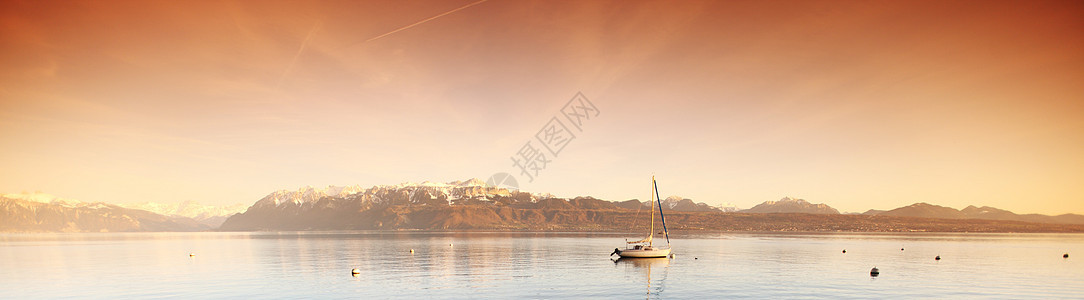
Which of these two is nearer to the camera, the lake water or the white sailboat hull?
the lake water

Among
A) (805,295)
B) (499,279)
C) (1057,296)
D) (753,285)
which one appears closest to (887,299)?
(805,295)

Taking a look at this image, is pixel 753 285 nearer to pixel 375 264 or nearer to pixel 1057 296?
pixel 1057 296

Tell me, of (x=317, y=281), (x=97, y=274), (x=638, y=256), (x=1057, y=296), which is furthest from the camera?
(x=638, y=256)

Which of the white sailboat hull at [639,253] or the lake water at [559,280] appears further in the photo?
the white sailboat hull at [639,253]

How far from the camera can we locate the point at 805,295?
55469 millimetres

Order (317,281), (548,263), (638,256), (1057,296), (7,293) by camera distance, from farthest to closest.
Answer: (638,256) → (548,263) → (317,281) → (7,293) → (1057,296)

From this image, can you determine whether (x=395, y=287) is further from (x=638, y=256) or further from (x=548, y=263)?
(x=638, y=256)

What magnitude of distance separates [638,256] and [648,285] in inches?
1402

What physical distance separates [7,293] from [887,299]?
92815 millimetres

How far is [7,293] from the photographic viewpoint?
62.1 metres

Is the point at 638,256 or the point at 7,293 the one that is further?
the point at 638,256

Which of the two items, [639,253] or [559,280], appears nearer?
[559,280]

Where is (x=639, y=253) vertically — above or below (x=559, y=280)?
above

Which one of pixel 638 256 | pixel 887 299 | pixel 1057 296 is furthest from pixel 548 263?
pixel 1057 296
